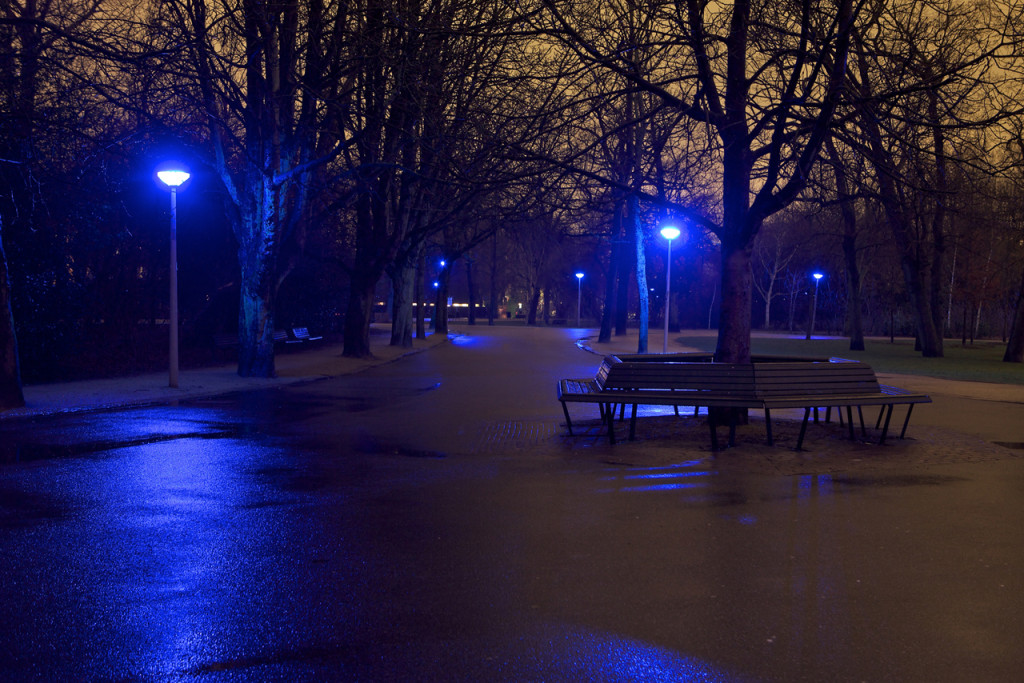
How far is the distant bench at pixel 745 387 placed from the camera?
1030 centimetres

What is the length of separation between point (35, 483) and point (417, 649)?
18.2 feet

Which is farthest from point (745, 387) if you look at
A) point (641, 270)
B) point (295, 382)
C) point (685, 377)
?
point (641, 270)

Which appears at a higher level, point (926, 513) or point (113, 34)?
point (113, 34)

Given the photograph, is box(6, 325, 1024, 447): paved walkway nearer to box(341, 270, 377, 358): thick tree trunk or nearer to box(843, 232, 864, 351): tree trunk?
box(341, 270, 377, 358): thick tree trunk

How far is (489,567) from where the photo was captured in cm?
548

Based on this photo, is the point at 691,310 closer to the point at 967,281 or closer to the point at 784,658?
the point at 967,281

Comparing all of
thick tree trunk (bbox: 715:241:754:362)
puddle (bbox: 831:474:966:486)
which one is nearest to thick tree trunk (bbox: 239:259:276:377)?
thick tree trunk (bbox: 715:241:754:362)

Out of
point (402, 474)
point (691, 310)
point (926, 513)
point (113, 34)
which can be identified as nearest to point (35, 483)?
point (402, 474)

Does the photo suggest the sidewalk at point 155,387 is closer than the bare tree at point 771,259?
Yes

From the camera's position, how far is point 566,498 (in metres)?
7.59

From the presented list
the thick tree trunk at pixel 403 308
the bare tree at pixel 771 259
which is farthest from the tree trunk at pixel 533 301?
the thick tree trunk at pixel 403 308

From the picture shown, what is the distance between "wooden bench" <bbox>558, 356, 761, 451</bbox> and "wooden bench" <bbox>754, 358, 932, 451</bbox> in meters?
0.22

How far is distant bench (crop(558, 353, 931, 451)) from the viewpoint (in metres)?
10.3

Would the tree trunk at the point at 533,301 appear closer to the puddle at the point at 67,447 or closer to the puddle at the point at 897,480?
the puddle at the point at 67,447
